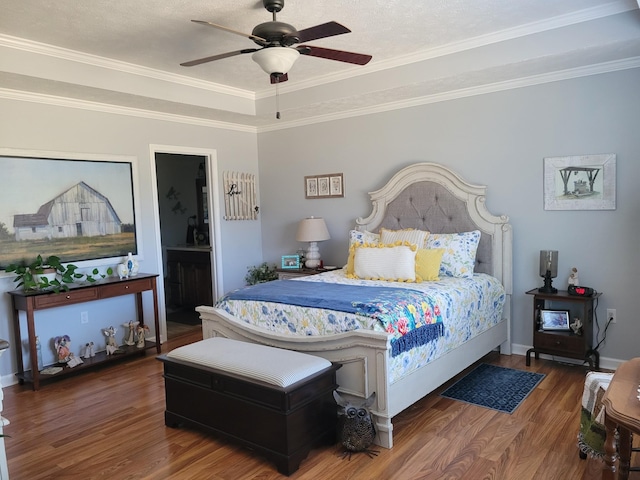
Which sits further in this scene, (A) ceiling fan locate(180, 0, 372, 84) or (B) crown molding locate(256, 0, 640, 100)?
(B) crown molding locate(256, 0, 640, 100)

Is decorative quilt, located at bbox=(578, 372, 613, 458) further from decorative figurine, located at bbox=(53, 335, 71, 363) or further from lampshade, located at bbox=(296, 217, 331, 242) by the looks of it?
decorative figurine, located at bbox=(53, 335, 71, 363)

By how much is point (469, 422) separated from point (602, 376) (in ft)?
2.86

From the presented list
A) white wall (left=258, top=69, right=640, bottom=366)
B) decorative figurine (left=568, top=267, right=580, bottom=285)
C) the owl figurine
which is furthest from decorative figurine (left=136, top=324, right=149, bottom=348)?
decorative figurine (left=568, top=267, right=580, bottom=285)

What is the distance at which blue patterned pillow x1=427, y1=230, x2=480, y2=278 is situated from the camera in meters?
4.00

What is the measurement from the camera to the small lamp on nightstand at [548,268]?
3846mm

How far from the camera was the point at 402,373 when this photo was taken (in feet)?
9.24

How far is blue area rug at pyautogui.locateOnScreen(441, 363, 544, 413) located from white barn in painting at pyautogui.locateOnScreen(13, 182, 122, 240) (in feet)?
11.0

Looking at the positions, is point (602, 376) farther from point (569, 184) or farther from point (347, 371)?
point (569, 184)

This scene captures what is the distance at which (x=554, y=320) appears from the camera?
12.5ft

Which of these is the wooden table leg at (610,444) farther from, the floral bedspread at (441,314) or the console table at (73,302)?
the console table at (73,302)

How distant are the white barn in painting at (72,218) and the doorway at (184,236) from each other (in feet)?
4.75

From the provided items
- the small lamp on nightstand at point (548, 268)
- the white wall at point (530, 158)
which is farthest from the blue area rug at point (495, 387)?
the small lamp on nightstand at point (548, 268)

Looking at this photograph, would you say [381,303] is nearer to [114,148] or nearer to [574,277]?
[574,277]

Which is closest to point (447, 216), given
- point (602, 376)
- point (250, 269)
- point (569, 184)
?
point (569, 184)
